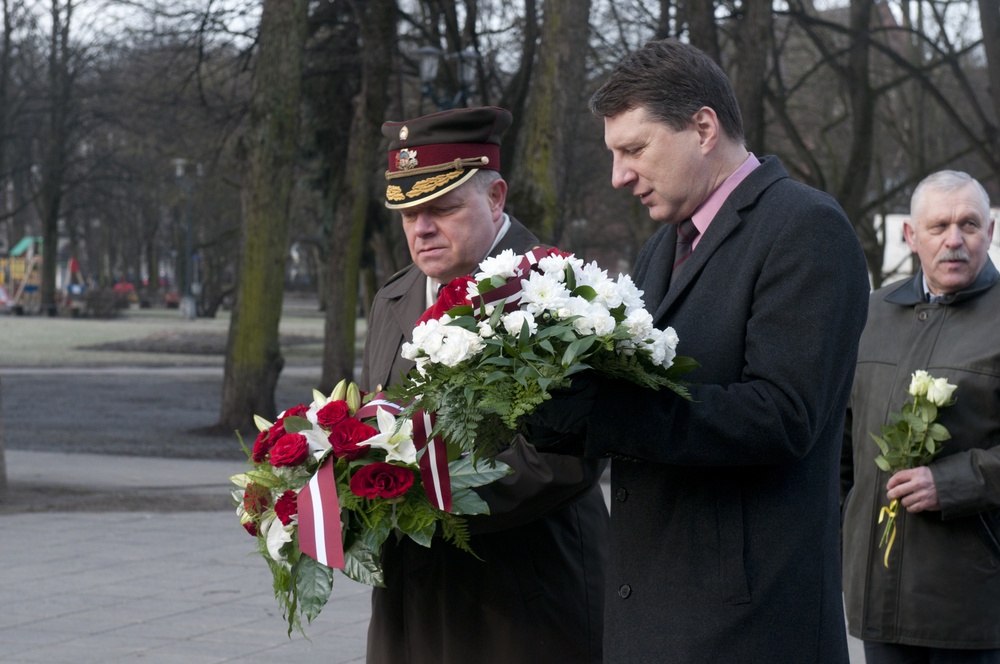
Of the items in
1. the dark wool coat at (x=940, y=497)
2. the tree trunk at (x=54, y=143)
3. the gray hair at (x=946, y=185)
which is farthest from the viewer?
the tree trunk at (x=54, y=143)

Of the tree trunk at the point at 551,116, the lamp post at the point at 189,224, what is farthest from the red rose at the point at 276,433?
the lamp post at the point at 189,224

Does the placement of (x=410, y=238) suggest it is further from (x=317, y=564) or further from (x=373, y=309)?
(x=317, y=564)

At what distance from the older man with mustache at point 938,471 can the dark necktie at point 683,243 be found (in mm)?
1602

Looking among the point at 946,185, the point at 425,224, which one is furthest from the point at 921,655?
the point at 425,224

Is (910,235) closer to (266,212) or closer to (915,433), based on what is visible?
(915,433)

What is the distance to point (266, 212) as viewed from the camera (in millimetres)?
16141

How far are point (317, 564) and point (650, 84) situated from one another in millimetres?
1169

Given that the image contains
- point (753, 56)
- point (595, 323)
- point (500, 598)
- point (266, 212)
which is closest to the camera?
point (595, 323)

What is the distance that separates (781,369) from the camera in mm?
2508

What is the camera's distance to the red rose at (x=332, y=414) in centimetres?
305

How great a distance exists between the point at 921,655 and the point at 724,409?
2162 mm

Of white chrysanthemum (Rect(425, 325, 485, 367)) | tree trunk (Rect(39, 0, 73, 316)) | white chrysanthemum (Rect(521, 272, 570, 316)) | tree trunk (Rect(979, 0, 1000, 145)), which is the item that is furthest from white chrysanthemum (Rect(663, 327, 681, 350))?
tree trunk (Rect(39, 0, 73, 316))

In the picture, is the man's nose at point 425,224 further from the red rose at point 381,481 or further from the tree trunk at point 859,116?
the tree trunk at point 859,116

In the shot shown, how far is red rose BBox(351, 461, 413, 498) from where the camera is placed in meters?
2.91
